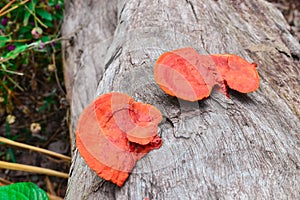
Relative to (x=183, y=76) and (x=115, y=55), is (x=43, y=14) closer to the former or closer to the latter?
(x=115, y=55)

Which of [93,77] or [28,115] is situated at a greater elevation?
[93,77]

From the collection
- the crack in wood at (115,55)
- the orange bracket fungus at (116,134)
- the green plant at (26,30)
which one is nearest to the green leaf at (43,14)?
the green plant at (26,30)

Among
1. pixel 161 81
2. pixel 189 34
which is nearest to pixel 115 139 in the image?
pixel 161 81

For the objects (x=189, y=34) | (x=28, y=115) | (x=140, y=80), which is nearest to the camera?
Result: (x=140, y=80)

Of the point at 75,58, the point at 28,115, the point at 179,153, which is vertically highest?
the point at 179,153

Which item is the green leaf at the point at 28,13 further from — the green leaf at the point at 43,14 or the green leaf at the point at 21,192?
the green leaf at the point at 21,192

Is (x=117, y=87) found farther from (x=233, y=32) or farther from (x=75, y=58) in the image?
(x=75, y=58)

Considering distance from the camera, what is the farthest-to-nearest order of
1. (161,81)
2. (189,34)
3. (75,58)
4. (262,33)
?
(75,58) → (262,33) → (189,34) → (161,81)
